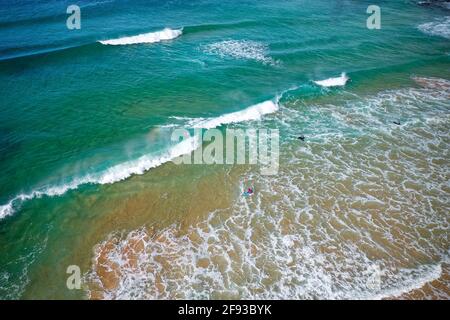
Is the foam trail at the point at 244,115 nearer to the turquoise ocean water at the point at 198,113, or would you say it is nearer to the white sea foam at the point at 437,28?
the turquoise ocean water at the point at 198,113

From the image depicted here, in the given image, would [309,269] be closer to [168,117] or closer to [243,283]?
[243,283]

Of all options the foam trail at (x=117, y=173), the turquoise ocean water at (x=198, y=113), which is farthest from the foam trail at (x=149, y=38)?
the foam trail at (x=117, y=173)

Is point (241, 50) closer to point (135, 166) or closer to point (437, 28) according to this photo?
point (135, 166)

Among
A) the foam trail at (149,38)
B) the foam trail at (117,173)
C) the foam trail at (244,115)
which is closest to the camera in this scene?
the foam trail at (117,173)

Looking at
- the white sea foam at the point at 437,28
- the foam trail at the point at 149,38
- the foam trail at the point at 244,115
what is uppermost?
the white sea foam at the point at 437,28

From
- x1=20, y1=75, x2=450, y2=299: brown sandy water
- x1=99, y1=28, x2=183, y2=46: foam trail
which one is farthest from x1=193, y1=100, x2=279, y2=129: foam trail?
x1=99, y1=28, x2=183, y2=46: foam trail

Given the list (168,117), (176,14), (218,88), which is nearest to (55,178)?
(168,117)

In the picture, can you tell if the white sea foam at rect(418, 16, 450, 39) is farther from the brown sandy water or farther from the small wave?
the brown sandy water
